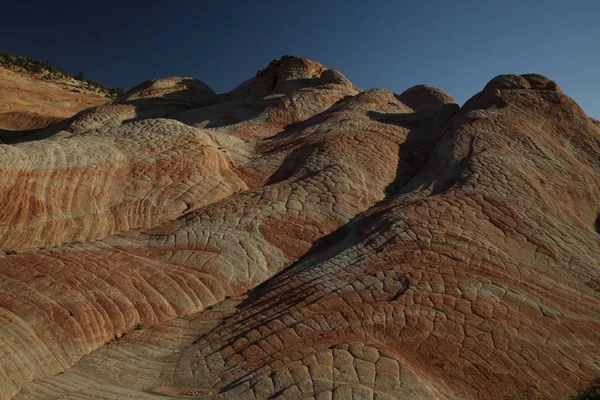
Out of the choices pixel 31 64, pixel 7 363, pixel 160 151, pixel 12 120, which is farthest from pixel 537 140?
pixel 31 64

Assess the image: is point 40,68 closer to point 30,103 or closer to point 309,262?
point 30,103

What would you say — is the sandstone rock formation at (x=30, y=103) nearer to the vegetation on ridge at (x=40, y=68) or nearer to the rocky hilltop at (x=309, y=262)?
the vegetation on ridge at (x=40, y=68)

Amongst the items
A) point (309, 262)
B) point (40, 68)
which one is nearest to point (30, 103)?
point (40, 68)

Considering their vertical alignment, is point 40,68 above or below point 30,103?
above

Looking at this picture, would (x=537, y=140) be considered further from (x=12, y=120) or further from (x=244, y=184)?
(x=12, y=120)

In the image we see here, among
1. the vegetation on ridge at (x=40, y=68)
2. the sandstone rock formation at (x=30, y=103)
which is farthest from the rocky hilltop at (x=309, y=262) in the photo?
the vegetation on ridge at (x=40, y=68)

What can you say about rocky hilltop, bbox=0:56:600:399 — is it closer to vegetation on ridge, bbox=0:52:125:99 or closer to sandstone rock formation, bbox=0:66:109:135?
sandstone rock formation, bbox=0:66:109:135
